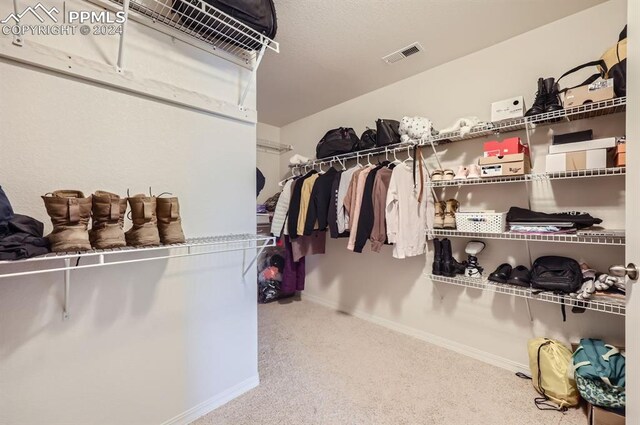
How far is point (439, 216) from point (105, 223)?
197cm

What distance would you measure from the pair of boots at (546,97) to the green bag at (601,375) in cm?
132

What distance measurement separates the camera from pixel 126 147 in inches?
46.9

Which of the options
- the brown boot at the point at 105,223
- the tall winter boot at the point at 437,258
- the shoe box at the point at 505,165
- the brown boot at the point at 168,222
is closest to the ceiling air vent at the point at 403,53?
the shoe box at the point at 505,165

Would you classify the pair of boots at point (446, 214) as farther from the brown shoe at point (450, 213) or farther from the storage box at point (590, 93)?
the storage box at point (590, 93)

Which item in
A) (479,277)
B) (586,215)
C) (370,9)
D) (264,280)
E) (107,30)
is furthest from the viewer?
(264,280)

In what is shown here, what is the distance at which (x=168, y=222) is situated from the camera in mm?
1102

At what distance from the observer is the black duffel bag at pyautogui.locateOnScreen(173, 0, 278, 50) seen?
3.95ft

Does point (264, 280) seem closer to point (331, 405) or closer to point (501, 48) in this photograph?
point (331, 405)

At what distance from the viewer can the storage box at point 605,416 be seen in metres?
1.20

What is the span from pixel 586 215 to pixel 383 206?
113 centimetres

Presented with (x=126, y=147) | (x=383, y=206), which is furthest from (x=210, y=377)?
(x=383, y=206)

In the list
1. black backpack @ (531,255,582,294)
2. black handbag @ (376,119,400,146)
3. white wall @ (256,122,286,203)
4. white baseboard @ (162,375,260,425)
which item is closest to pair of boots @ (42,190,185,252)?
white baseboard @ (162,375,260,425)

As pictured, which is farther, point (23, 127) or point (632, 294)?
point (23, 127)

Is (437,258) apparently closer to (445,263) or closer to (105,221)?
(445,263)
